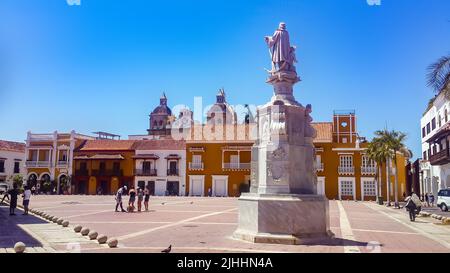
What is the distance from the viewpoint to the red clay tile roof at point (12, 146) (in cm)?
6225

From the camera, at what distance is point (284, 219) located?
408 inches

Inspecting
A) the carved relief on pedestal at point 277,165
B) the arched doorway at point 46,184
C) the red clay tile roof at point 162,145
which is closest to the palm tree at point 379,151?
the red clay tile roof at point 162,145

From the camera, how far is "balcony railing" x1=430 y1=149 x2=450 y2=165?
1353 inches

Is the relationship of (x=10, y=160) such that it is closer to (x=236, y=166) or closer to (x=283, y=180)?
(x=236, y=166)

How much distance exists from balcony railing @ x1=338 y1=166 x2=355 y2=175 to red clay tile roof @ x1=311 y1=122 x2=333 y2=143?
12.0 feet

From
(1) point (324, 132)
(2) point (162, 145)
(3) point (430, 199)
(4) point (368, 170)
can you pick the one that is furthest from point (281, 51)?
(2) point (162, 145)

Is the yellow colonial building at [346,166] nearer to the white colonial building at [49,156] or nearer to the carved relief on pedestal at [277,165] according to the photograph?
the white colonial building at [49,156]

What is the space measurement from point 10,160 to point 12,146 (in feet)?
9.13

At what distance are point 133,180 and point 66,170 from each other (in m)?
10.8

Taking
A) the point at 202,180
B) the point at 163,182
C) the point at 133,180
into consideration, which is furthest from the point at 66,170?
the point at 202,180

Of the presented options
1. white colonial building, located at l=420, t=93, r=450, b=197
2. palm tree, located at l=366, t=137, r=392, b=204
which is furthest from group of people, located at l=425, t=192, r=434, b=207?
palm tree, located at l=366, t=137, r=392, b=204
